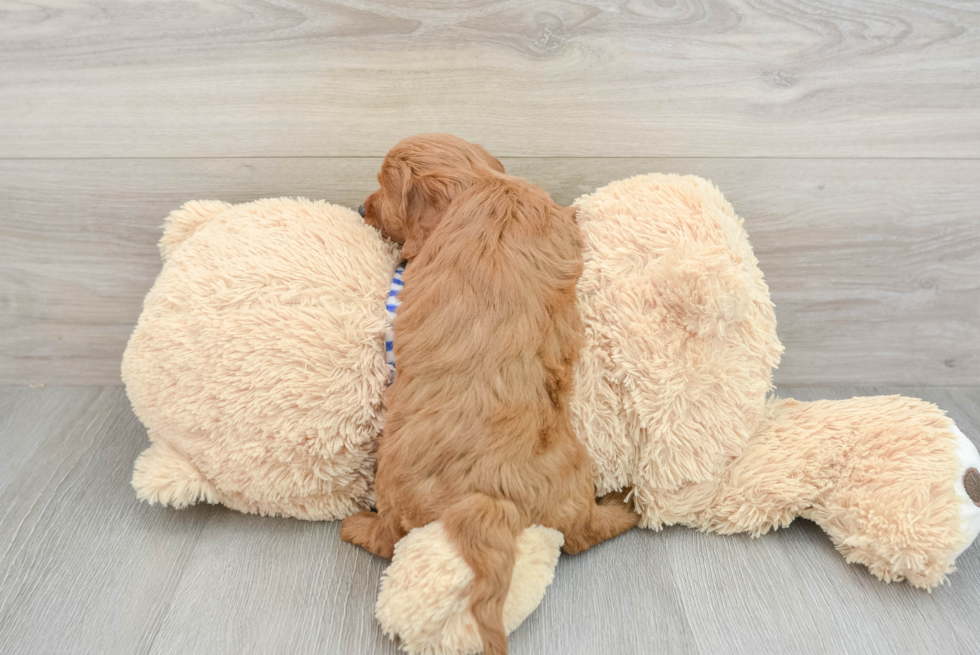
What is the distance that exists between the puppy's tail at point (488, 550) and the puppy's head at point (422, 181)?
284 mm

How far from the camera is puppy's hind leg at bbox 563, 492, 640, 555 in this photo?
2.38 feet

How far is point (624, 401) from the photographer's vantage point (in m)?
0.73

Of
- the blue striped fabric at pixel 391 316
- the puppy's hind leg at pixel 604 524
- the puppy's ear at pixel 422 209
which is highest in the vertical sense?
the puppy's ear at pixel 422 209

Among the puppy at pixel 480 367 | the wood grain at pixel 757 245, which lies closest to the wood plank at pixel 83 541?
the wood grain at pixel 757 245

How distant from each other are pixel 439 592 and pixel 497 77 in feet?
2.10

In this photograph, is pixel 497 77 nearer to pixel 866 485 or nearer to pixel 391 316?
pixel 391 316

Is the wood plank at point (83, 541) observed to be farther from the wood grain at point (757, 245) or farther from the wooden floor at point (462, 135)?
the wood grain at point (757, 245)

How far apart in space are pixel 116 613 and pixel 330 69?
0.69 m

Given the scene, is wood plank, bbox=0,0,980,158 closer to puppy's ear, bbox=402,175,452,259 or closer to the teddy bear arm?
puppy's ear, bbox=402,175,452,259

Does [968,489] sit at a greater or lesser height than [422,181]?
lesser

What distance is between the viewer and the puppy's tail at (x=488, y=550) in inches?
22.5

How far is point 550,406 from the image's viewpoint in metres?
0.67

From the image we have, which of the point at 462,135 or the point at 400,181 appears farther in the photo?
the point at 462,135

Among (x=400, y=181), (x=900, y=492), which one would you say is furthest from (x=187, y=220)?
(x=900, y=492)
